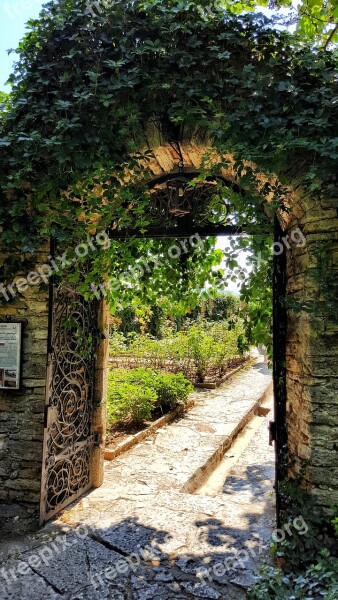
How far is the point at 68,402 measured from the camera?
3754 mm

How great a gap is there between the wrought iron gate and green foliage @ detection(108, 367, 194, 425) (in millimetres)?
2145

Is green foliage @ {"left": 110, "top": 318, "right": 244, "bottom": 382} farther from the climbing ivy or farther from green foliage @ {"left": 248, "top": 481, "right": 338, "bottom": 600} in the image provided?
green foliage @ {"left": 248, "top": 481, "right": 338, "bottom": 600}

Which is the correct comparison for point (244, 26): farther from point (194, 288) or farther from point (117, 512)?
point (117, 512)

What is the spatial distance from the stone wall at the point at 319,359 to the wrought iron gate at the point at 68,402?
1.93 metres

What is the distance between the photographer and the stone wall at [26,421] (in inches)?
133

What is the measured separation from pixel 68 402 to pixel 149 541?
1316 millimetres

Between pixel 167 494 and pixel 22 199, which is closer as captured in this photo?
pixel 22 199

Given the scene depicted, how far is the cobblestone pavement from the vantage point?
2662 millimetres

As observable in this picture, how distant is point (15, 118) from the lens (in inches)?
125

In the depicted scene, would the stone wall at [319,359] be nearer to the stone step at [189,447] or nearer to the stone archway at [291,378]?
the stone archway at [291,378]

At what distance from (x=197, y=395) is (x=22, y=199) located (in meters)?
6.63

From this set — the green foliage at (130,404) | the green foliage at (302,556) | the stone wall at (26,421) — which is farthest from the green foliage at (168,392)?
the green foliage at (302,556)

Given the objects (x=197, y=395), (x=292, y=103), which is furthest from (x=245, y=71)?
(x=197, y=395)

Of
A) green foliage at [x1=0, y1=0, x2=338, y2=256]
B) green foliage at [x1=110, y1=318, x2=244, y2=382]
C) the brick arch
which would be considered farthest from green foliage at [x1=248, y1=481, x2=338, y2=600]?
green foliage at [x1=110, y1=318, x2=244, y2=382]
